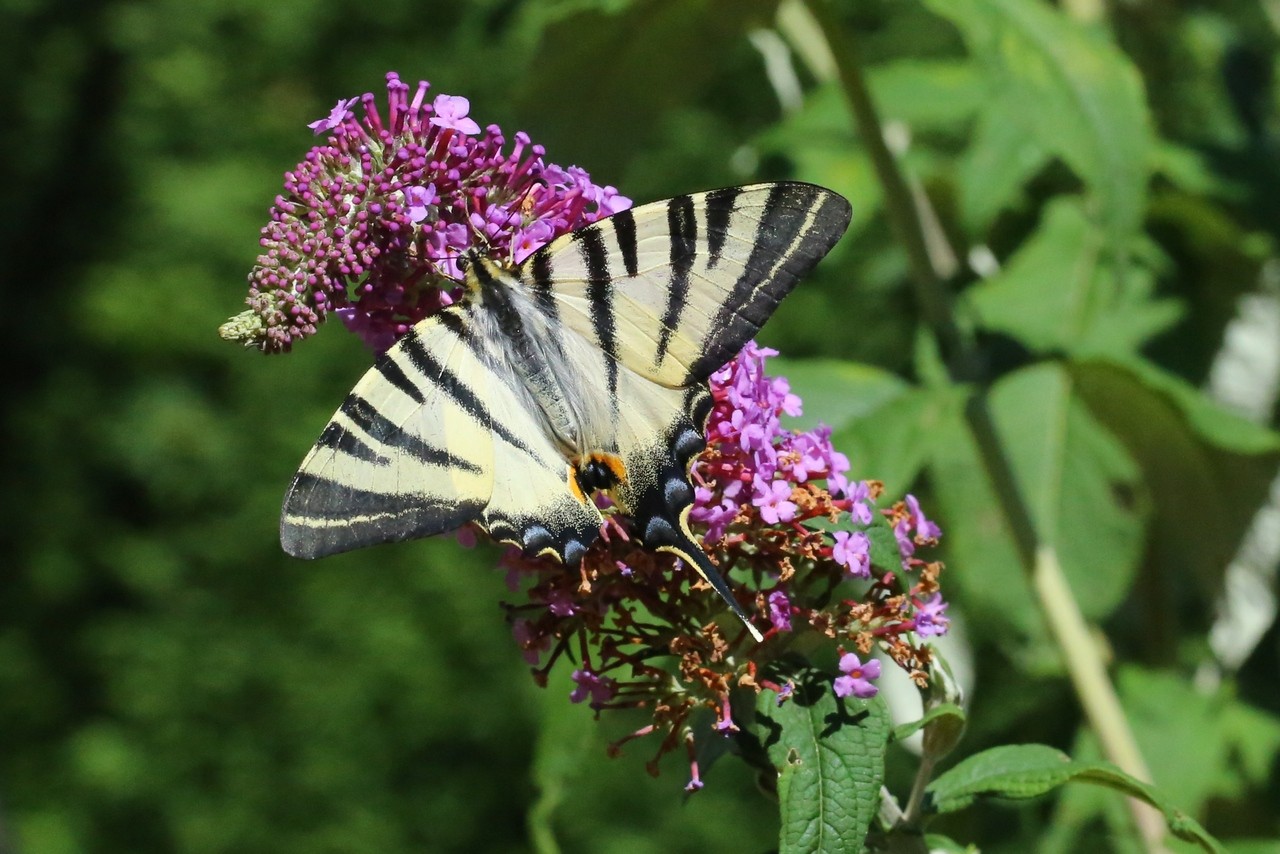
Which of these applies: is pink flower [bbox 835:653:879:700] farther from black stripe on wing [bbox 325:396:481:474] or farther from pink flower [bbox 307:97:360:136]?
pink flower [bbox 307:97:360:136]

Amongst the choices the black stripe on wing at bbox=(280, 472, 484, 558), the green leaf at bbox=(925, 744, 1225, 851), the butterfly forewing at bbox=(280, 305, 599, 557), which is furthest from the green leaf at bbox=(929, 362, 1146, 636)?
the black stripe on wing at bbox=(280, 472, 484, 558)

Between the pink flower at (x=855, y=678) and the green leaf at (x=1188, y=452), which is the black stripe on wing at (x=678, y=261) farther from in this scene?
the green leaf at (x=1188, y=452)

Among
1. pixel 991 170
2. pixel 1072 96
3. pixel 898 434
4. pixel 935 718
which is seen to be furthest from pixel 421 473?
pixel 991 170

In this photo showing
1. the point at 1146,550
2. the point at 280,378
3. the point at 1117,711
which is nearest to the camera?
the point at 1117,711

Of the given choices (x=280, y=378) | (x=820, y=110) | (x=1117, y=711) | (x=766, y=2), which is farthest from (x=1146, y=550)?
(x=280, y=378)

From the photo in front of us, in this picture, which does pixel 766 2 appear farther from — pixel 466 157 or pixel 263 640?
pixel 263 640

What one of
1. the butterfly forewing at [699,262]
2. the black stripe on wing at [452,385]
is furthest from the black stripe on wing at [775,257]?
the black stripe on wing at [452,385]
